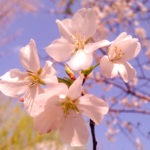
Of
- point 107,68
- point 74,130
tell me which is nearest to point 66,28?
point 107,68

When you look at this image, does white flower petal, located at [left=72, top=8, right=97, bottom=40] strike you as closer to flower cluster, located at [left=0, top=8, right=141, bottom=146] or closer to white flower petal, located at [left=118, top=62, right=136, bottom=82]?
flower cluster, located at [left=0, top=8, right=141, bottom=146]

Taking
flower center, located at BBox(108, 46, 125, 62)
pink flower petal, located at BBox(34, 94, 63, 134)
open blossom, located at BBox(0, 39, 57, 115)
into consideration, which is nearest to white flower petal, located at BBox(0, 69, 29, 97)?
open blossom, located at BBox(0, 39, 57, 115)

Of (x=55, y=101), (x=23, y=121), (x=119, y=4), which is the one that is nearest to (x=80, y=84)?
(x=55, y=101)

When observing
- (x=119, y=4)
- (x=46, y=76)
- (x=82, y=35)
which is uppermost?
(x=119, y=4)

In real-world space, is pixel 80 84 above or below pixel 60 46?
below

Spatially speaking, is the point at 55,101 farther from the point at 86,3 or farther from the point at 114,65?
the point at 86,3

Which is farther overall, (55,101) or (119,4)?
(119,4)

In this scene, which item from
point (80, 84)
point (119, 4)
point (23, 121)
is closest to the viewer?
point (80, 84)

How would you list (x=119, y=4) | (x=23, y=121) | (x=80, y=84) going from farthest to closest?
(x=119, y=4), (x=23, y=121), (x=80, y=84)
